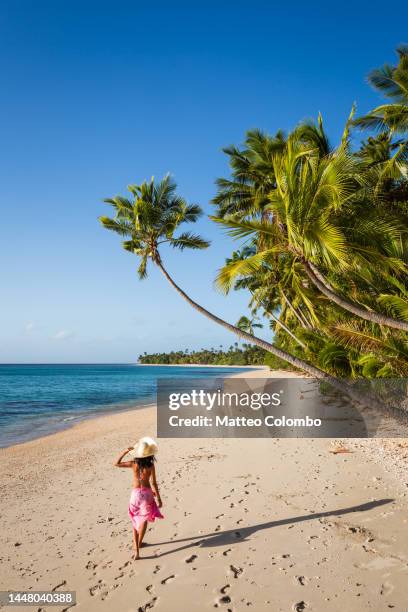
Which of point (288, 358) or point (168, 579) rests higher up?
point (288, 358)

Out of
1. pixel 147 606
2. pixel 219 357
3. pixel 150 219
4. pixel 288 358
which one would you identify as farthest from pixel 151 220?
pixel 219 357

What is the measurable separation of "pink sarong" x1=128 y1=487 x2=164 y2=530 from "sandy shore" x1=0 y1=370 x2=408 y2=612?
482mm

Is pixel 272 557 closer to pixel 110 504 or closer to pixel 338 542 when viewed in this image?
pixel 338 542

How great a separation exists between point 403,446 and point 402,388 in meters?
1.62

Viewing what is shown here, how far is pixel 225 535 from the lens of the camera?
5.54 meters

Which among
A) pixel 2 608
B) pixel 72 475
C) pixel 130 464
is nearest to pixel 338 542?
pixel 130 464

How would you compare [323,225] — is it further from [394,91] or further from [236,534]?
[394,91]

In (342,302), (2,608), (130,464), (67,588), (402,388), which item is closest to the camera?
(2,608)

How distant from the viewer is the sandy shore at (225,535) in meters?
4.18

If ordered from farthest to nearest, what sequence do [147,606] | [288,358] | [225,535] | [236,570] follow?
[288,358], [225,535], [236,570], [147,606]

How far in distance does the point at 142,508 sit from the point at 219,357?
5878 inches

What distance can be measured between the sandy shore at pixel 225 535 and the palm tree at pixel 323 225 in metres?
3.12

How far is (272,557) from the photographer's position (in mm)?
4859

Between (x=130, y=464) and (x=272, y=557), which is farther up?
(x=130, y=464)
